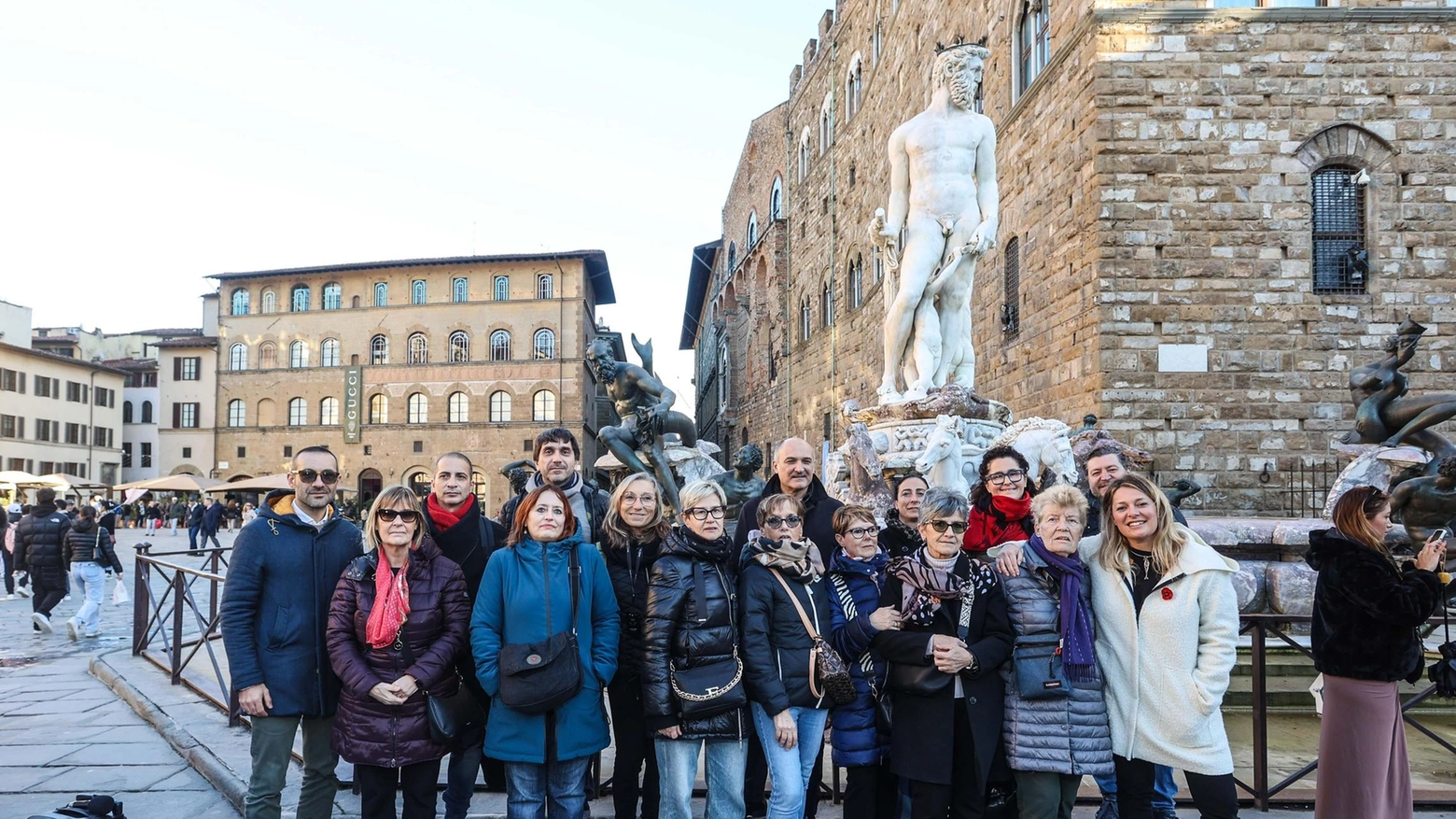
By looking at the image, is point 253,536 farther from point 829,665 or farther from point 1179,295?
point 1179,295

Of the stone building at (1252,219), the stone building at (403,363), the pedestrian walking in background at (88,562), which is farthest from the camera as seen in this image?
the stone building at (403,363)

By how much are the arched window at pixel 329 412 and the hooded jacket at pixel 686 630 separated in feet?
152

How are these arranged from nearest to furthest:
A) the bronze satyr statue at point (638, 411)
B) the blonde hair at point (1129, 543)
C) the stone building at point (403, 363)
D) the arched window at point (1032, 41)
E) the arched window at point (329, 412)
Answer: the blonde hair at point (1129, 543)
the bronze satyr statue at point (638, 411)
the arched window at point (1032, 41)
the stone building at point (403, 363)
the arched window at point (329, 412)

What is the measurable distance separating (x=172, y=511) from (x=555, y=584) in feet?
135

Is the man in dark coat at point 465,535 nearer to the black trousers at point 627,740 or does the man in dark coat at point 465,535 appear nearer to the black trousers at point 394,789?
the black trousers at point 394,789

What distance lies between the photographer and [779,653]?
11.5 ft

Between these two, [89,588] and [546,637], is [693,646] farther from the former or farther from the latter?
[89,588]

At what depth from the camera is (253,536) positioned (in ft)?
12.0

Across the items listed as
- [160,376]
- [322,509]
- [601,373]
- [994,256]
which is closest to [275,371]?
[160,376]

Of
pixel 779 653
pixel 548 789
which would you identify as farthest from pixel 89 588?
pixel 779 653

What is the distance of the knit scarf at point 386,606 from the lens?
11.4 ft

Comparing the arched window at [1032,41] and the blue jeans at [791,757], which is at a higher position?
the arched window at [1032,41]

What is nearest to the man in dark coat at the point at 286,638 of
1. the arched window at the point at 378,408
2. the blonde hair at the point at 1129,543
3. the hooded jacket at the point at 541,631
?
the hooded jacket at the point at 541,631

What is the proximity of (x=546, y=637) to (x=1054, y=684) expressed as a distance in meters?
1.81
